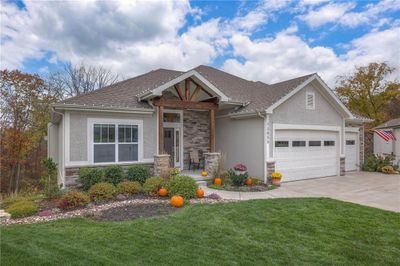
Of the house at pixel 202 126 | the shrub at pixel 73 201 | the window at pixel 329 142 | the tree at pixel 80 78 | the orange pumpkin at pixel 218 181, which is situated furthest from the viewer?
the tree at pixel 80 78

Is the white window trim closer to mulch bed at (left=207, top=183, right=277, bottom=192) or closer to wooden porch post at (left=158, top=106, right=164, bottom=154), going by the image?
wooden porch post at (left=158, top=106, right=164, bottom=154)

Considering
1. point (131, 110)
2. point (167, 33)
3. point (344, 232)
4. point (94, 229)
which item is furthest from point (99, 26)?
point (344, 232)

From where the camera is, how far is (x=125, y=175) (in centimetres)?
1012

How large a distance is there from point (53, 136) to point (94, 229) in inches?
480

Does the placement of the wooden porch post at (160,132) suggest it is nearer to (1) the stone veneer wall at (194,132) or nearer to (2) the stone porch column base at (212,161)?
(2) the stone porch column base at (212,161)

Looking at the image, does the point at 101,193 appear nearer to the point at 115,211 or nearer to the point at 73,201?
the point at 73,201

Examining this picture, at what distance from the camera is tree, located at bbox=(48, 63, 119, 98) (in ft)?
83.9

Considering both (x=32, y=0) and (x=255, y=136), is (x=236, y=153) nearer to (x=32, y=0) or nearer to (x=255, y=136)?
(x=255, y=136)

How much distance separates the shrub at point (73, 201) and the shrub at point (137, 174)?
2.67 meters

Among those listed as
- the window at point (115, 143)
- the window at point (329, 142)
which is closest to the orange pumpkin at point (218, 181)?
the window at point (115, 143)

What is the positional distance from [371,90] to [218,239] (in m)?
25.8

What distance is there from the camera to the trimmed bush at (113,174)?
9.60m

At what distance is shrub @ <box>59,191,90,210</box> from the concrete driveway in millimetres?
4089

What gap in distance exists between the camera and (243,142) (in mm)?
12336
